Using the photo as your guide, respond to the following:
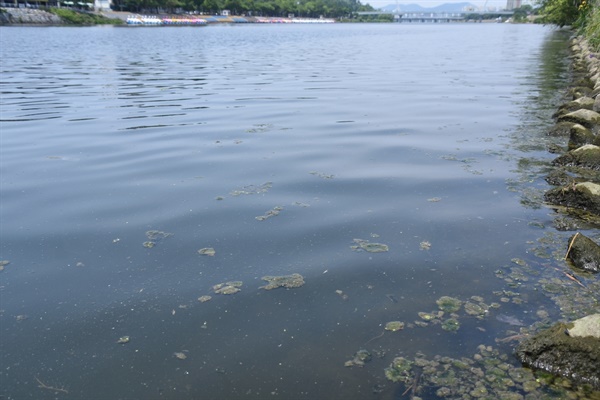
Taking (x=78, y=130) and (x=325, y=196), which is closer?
(x=325, y=196)

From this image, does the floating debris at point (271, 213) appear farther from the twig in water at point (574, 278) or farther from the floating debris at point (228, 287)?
the twig in water at point (574, 278)

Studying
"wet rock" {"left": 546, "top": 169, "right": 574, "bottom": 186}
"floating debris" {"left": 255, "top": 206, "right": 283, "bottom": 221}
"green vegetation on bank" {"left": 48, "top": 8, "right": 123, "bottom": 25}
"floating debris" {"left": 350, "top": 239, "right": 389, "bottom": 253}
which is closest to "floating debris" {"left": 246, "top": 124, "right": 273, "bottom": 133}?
"floating debris" {"left": 255, "top": 206, "right": 283, "bottom": 221}

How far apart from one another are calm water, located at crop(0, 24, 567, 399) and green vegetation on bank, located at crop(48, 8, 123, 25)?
92.4m

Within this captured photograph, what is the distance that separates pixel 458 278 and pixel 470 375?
152cm

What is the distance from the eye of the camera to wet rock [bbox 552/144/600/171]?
8383mm

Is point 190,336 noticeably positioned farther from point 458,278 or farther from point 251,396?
point 458,278

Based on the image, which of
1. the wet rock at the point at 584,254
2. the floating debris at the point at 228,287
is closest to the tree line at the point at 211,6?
the floating debris at the point at 228,287

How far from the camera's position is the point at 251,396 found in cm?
375

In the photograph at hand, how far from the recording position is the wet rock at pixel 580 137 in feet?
31.4

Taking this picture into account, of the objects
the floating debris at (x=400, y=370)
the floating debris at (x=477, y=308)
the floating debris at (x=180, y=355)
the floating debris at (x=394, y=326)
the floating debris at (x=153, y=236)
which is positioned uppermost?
the floating debris at (x=153, y=236)

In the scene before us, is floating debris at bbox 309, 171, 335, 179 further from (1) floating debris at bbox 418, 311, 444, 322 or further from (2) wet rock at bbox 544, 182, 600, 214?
(1) floating debris at bbox 418, 311, 444, 322

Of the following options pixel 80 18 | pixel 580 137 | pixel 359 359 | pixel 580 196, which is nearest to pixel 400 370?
pixel 359 359

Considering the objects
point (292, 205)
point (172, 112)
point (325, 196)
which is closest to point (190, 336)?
point (292, 205)

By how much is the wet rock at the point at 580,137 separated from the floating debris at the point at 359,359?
7326 millimetres
